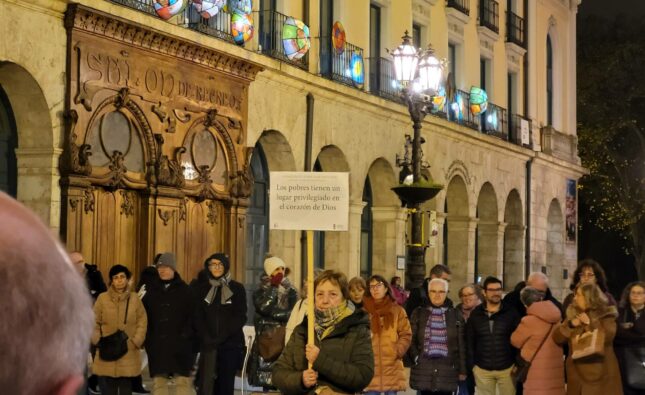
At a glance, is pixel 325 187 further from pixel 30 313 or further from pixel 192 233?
pixel 192 233

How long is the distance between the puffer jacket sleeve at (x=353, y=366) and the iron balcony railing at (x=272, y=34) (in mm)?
15559

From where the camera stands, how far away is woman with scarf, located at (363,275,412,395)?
1282cm

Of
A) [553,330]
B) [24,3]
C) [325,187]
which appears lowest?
[553,330]

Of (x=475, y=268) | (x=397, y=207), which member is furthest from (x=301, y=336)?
(x=475, y=268)

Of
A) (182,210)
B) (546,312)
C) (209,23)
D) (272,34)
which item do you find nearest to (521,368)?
(546,312)

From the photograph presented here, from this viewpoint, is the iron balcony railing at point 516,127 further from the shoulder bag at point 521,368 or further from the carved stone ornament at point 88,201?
the shoulder bag at point 521,368

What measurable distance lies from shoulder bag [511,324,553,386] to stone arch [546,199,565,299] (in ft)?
97.4

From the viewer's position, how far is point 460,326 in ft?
44.6

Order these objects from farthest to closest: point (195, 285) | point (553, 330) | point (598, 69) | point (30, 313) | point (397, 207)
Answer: point (598, 69)
point (397, 207)
point (195, 285)
point (553, 330)
point (30, 313)

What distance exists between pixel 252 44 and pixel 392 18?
24.6 ft

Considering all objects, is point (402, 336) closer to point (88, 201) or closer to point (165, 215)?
point (88, 201)

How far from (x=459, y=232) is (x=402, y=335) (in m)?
22.2

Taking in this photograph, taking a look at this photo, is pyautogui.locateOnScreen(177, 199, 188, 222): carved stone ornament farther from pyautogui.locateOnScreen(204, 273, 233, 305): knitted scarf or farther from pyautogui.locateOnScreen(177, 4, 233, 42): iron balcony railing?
pyautogui.locateOnScreen(204, 273, 233, 305): knitted scarf

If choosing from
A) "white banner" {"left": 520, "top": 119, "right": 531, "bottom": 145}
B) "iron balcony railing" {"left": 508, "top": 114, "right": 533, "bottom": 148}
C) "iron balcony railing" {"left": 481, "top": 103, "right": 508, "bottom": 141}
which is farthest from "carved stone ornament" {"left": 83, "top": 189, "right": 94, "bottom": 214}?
"white banner" {"left": 520, "top": 119, "right": 531, "bottom": 145}
